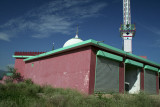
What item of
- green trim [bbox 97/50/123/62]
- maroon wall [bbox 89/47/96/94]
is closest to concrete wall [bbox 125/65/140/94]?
green trim [bbox 97/50/123/62]

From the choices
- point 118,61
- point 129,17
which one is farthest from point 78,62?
point 129,17

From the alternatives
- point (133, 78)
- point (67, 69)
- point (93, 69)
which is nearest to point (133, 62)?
point (133, 78)

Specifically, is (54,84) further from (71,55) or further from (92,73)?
(92,73)

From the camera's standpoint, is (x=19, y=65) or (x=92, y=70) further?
(x=19, y=65)

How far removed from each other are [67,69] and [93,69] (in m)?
2.38

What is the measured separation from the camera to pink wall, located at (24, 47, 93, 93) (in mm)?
9131

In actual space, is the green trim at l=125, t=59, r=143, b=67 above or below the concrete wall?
above

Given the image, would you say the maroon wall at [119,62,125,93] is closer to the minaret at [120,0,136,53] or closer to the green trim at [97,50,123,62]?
the green trim at [97,50,123,62]

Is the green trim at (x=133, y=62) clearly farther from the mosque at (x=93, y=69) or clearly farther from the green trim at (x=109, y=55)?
the green trim at (x=109, y=55)

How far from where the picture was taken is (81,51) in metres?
9.73

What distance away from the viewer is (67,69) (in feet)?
35.1

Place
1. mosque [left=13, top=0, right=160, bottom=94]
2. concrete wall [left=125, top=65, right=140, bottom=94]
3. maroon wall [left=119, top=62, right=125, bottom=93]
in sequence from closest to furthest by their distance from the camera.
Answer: mosque [left=13, top=0, right=160, bottom=94] < maroon wall [left=119, top=62, right=125, bottom=93] < concrete wall [left=125, top=65, right=140, bottom=94]

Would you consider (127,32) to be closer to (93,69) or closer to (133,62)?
(133,62)

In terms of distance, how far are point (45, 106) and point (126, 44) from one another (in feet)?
83.1
